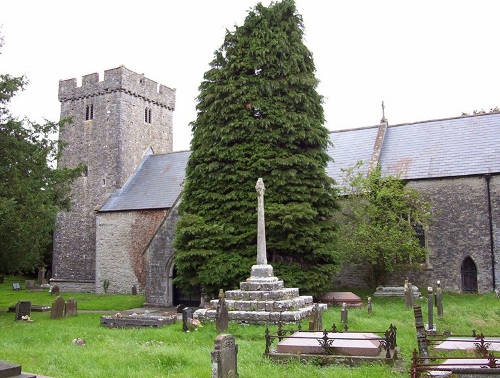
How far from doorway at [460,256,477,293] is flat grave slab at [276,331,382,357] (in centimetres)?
1516

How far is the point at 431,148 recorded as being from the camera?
83.9 feet

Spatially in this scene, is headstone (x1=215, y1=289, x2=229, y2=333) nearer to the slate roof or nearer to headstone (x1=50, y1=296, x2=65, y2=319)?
headstone (x1=50, y1=296, x2=65, y2=319)

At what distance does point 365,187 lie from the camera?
928 inches

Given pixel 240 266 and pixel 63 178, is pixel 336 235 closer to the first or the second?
pixel 240 266

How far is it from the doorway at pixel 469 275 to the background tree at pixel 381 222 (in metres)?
1.80

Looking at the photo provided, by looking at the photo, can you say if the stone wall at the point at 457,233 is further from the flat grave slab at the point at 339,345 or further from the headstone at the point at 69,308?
the flat grave slab at the point at 339,345

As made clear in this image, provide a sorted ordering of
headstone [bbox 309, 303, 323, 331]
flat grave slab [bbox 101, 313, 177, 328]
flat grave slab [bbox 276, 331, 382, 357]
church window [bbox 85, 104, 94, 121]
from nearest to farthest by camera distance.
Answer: flat grave slab [bbox 276, 331, 382, 357] → headstone [bbox 309, 303, 323, 331] → flat grave slab [bbox 101, 313, 177, 328] → church window [bbox 85, 104, 94, 121]

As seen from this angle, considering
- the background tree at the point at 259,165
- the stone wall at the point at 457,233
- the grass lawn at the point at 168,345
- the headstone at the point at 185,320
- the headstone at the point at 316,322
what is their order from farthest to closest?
the stone wall at the point at 457,233
the background tree at the point at 259,165
the headstone at the point at 185,320
the headstone at the point at 316,322
the grass lawn at the point at 168,345

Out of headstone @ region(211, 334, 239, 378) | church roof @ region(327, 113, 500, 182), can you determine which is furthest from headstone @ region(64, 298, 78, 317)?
church roof @ region(327, 113, 500, 182)

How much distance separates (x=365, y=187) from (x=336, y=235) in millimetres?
4615

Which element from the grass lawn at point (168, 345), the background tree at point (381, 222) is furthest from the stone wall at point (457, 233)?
the grass lawn at point (168, 345)

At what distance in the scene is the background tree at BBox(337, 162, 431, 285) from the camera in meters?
22.2

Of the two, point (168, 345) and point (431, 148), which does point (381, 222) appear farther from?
point (168, 345)

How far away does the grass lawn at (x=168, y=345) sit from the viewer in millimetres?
8234
